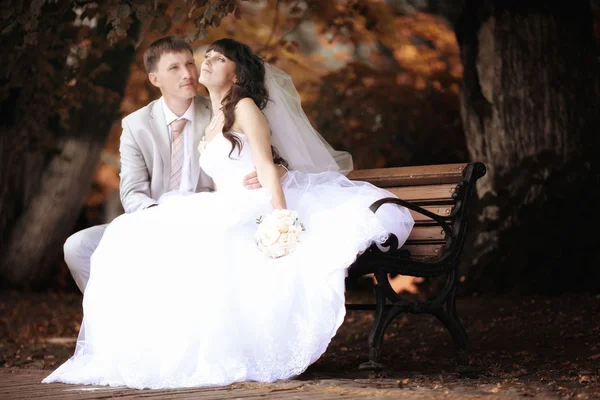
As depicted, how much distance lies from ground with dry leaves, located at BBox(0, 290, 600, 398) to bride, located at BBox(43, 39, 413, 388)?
0.40 metres

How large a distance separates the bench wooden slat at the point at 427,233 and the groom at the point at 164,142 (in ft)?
4.72

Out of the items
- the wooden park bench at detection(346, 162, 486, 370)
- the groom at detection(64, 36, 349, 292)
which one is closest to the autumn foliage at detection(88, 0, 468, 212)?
the groom at detection(64, 36, 349, 292)

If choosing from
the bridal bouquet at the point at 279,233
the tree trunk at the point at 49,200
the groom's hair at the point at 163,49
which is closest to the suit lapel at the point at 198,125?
the groom's hair at the point at 163,49

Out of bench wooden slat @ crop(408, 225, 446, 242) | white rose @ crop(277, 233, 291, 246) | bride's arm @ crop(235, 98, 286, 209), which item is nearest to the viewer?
white rose @ crop(277, 233, 291, 246)

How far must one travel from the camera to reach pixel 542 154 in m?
8.16

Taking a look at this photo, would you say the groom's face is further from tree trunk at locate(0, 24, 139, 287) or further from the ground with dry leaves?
tree trunk at locate(0, 24, 139, 287)

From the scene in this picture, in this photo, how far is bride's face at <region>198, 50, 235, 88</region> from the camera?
5.57m

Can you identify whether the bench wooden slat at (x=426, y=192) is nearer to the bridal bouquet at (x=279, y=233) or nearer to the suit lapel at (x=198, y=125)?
the bridal bouquet at (x=279, y=233)

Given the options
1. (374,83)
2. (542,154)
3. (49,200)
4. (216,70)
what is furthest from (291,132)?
(49,200)

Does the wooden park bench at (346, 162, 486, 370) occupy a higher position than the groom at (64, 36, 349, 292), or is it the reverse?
the groom at (64, 36, 349, 292)

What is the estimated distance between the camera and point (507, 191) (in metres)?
8.22

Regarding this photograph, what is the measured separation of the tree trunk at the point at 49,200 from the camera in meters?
11.6

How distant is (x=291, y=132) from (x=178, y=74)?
0.98 m

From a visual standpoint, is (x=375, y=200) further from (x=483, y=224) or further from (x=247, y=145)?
→ (x=483, y=224)
